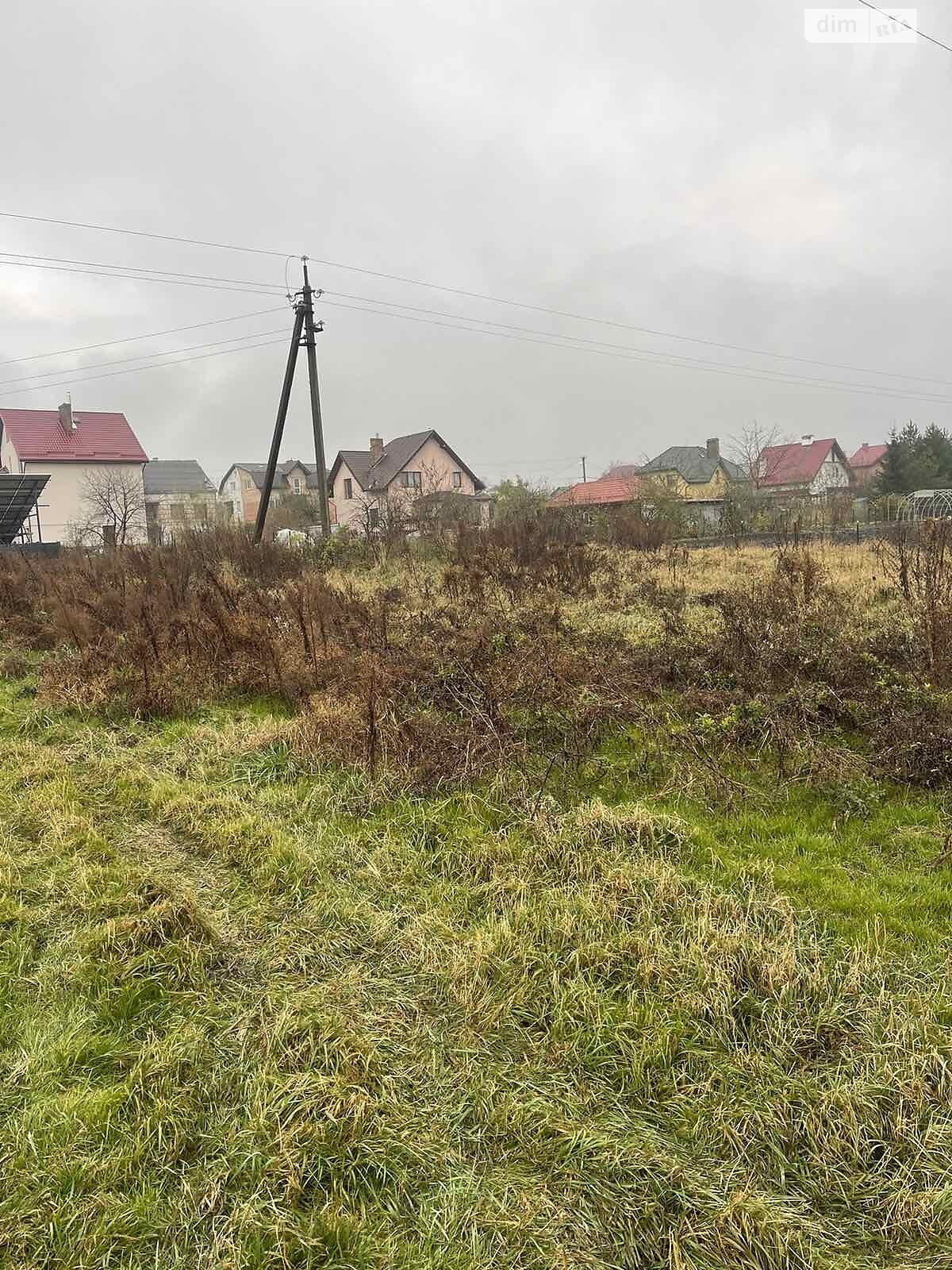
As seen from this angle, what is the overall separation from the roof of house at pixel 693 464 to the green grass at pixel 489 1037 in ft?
160

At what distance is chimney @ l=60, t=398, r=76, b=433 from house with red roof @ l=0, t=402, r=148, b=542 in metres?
0.04

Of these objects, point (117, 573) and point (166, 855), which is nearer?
point (166, 855)

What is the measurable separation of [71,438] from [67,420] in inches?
Result: 52.5

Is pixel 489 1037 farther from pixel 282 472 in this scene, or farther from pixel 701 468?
pixel 282 472

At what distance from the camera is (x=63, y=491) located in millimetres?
38719

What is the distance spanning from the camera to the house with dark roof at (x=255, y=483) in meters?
64.1

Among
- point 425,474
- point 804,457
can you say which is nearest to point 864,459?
point 804,457

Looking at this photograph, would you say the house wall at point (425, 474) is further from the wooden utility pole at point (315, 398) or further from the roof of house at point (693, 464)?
the wooden utility pole at point (315, 398)

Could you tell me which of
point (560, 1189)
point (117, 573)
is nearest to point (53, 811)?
point (560, 1189)

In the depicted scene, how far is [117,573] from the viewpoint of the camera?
13250 mm

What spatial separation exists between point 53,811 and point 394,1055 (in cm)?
307

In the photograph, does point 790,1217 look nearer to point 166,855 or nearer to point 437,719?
point 166,855

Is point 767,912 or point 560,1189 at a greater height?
point 767,912

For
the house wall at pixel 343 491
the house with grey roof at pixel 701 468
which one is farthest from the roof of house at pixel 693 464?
the house wall at pixel 343 491
